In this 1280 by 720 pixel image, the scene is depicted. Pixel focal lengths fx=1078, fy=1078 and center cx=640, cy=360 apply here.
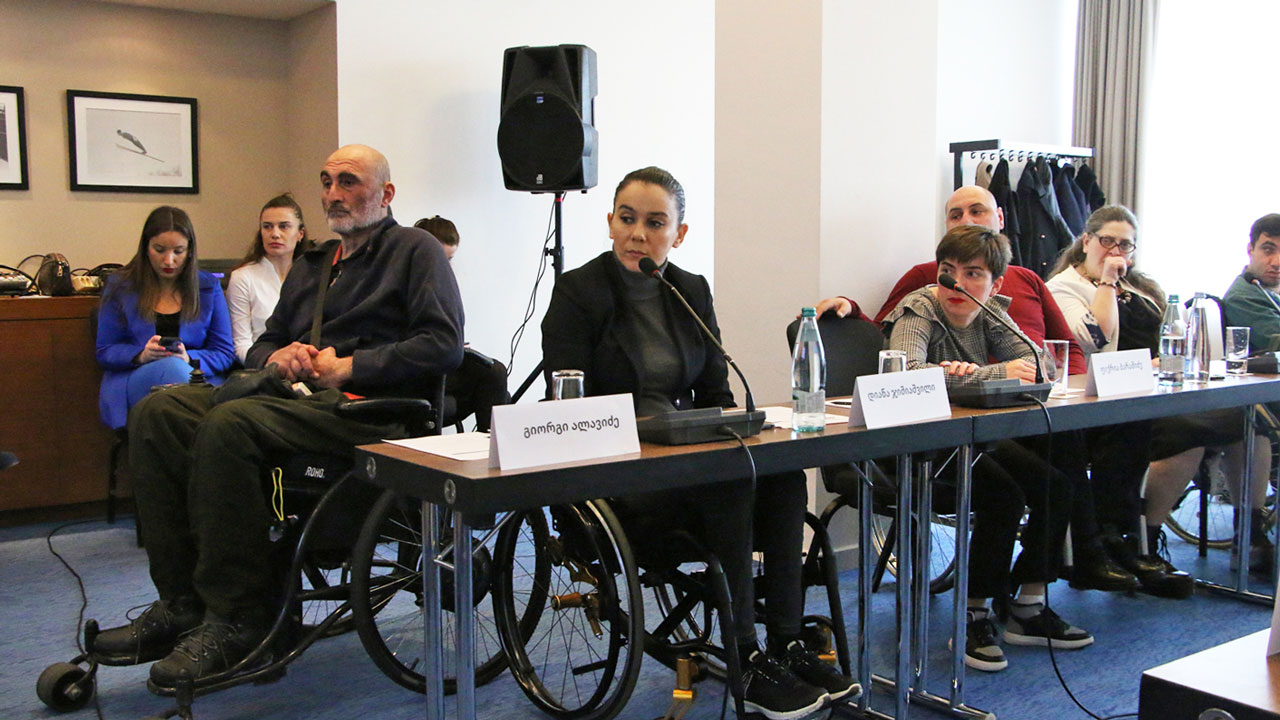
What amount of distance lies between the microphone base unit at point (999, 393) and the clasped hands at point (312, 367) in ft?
4.52

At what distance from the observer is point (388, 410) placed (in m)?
2.35

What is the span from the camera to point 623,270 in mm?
2461

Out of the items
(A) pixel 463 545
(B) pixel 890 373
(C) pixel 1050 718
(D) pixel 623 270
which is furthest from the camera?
(D) pixel 623 270

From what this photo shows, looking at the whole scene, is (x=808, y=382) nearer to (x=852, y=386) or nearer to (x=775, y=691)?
(x=775, y=691)

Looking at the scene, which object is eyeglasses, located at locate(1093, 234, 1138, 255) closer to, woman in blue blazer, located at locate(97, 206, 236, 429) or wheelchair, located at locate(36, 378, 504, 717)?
wheelchair, located at locate(36, 378, 504, 717)

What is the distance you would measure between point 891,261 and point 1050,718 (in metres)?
1.60

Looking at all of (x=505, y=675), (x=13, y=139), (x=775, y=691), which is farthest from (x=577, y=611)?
(x=13, y=139)

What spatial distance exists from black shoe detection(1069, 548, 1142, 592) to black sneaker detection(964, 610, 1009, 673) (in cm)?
44

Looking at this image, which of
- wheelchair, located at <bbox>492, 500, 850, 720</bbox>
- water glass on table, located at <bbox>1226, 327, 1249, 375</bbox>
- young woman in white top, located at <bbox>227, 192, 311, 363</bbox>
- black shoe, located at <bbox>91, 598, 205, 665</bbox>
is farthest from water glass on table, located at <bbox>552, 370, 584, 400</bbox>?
young woman in white top, located at <bbox>227, 192, 311, 363</bbox>

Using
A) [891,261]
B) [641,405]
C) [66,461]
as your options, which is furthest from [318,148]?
[641,405]

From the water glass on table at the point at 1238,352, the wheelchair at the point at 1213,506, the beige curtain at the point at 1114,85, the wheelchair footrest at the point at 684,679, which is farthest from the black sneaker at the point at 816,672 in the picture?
the beige curtain at the point at 1114,85

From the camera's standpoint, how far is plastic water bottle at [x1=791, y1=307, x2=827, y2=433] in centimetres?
198

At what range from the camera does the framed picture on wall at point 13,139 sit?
15.1ft

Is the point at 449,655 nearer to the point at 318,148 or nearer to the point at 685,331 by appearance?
the point at 685,331
